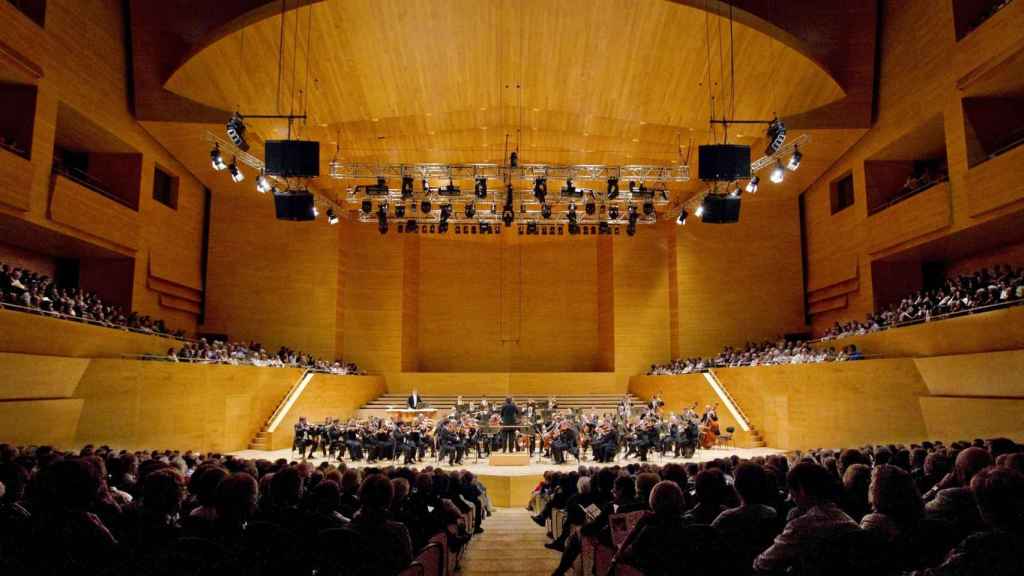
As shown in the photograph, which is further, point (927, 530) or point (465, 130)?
point (465, 130)

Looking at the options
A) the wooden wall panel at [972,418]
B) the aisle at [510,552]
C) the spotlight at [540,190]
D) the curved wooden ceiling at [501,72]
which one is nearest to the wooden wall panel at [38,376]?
the curved wooden ceiling at [501,72]

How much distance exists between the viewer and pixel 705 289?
23672mm

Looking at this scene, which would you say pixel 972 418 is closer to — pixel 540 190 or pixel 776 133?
pixel 776 133

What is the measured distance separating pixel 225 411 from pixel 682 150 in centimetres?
1444

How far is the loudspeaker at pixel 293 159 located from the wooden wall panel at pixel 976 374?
12455 mm

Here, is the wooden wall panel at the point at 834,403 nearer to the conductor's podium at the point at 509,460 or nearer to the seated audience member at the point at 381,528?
the conductor's podium at the point at 509,460

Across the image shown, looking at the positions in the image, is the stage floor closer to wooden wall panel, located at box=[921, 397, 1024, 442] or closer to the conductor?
the conductor

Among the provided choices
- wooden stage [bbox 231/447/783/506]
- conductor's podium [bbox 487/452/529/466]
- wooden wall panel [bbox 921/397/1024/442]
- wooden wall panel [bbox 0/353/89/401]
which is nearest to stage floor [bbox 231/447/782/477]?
wooden stage [bbox 231/447/783/506]

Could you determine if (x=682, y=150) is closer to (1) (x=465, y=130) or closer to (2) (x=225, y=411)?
(1) (x=465, y=130)

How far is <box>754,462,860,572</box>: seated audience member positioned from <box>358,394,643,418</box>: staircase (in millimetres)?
18750

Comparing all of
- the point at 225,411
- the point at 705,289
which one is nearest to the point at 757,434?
the point at 705,289

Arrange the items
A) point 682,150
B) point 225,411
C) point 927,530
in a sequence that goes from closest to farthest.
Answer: point 927,530
point 225,411
point 682,150

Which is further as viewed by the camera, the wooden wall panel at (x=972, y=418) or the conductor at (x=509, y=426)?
the conductor at (x=509, y=426)

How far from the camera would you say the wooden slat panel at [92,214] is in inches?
569
